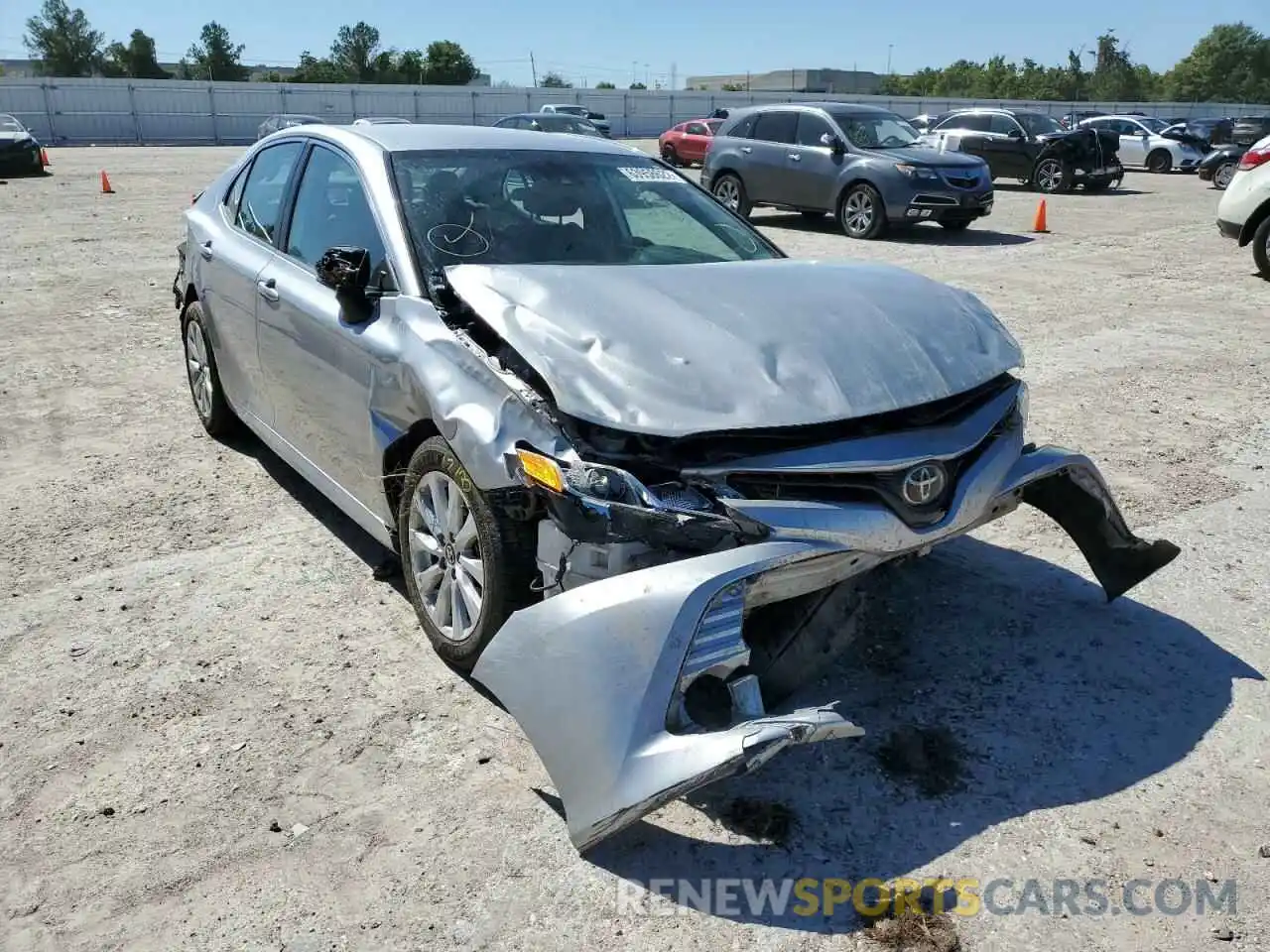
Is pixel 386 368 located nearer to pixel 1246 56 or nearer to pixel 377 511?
pixel 377 511

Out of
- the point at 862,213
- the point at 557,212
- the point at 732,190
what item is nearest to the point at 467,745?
the point at 557,212

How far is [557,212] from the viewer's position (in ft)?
13.7

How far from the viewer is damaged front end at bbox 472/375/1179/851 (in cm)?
254

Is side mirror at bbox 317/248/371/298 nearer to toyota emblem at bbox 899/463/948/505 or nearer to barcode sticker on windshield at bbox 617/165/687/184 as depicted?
barcode sticker on windshield at bbox 617/165/687/184

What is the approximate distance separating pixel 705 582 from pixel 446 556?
1.13 meters

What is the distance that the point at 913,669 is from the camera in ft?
11.7

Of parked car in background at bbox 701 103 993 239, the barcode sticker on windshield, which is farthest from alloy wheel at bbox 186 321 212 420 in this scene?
parked car in background at bbox 701 103 993 239

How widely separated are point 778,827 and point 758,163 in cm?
1406

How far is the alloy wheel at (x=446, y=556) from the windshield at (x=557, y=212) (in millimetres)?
899

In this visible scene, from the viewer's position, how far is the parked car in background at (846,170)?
1412 cm

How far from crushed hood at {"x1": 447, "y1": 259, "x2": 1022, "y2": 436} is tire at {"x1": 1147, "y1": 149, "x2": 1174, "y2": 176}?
28.2 meters

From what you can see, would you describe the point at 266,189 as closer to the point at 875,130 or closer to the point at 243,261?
the point at 243,261

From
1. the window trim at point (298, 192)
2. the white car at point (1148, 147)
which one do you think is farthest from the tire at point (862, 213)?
the white car at point (1148, 147)

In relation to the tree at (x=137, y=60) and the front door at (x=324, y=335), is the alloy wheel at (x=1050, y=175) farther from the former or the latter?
the tree at (x=137, y=60)
